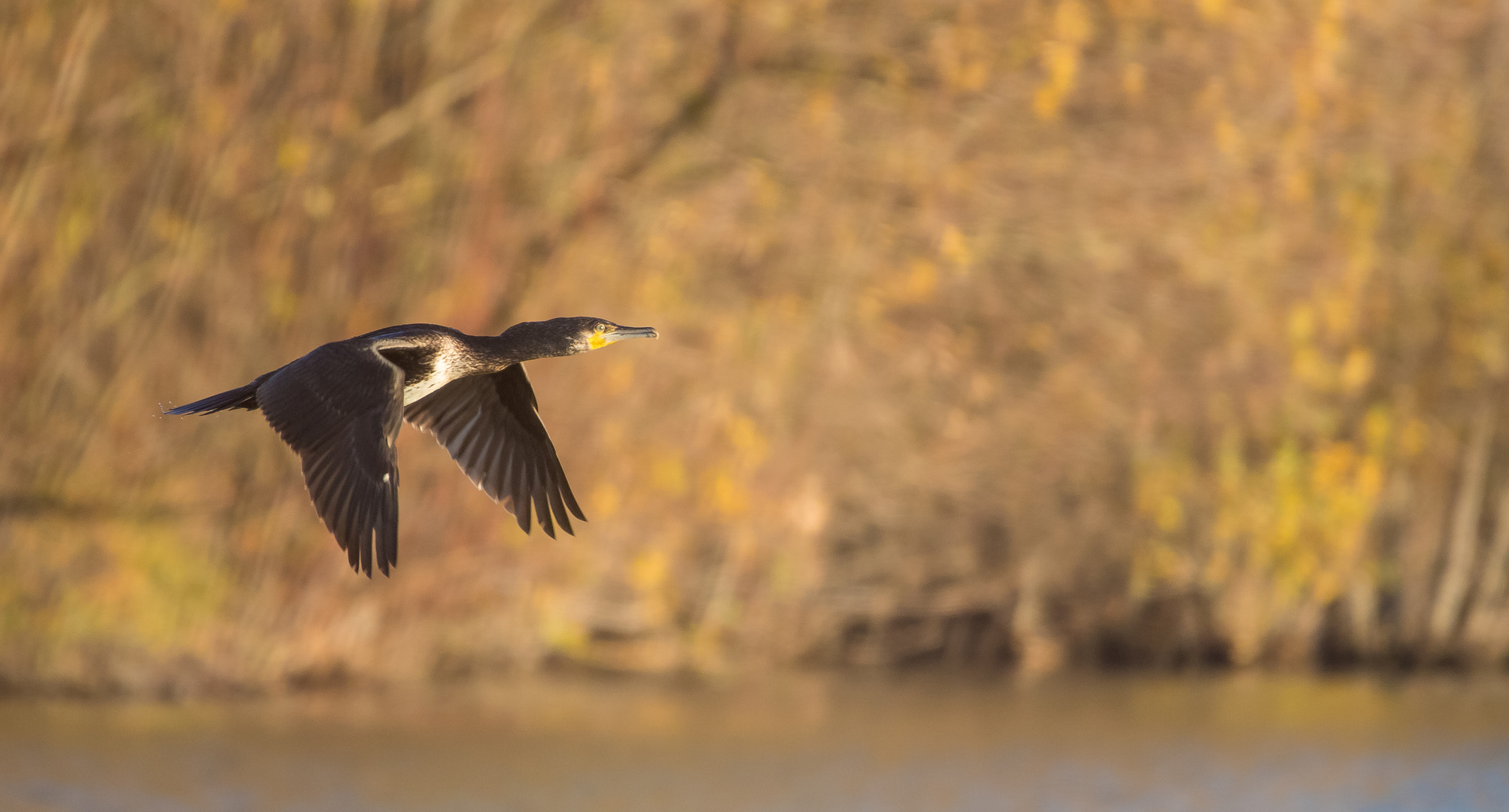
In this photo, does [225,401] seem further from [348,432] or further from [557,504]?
[557,504]

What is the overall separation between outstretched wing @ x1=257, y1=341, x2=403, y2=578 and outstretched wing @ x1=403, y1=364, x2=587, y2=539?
1.03m

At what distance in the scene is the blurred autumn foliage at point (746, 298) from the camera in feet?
47.1

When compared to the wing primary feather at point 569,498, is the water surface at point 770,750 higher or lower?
lower

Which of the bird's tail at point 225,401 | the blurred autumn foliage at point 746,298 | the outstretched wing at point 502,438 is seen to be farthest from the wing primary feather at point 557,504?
the blurred autumn foliage at point 746,298

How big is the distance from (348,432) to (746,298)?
332 inches

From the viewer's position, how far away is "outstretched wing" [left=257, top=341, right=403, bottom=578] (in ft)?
22.7

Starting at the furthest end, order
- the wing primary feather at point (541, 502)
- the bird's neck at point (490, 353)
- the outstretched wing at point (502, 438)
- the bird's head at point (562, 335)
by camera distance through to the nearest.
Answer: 1. the outstretched wing at point (502, 438)
2. the wing primary feather at point (541, 502)
3. the bird's head at point (562, 335)
4. the bird's neck at point (490, 353)

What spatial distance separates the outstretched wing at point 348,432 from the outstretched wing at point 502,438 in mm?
1027

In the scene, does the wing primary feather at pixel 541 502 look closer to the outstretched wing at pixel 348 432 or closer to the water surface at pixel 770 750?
the outstretched wing at pixel 348 432

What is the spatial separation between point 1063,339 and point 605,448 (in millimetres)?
3217

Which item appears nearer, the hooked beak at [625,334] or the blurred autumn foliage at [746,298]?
the hooked beak at [625,334]

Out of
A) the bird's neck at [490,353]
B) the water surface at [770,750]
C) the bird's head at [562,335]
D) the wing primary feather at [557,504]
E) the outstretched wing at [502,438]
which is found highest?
the bird's head at [562,335]

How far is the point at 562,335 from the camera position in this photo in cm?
796

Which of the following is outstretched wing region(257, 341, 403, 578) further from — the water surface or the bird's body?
the water surface
